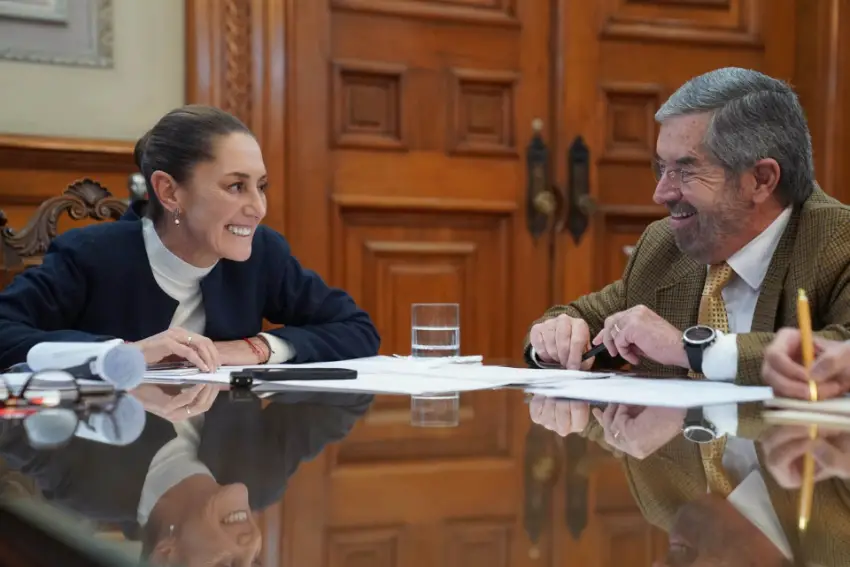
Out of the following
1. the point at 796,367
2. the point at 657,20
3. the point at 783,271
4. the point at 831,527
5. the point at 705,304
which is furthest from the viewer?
the point at 657,20

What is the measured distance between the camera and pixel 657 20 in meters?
3.42

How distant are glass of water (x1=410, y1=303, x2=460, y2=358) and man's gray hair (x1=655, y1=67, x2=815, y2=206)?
0.57 meters

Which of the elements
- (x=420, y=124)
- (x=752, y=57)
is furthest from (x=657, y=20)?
(x=420, y=124)

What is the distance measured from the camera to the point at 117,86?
2.70 meters

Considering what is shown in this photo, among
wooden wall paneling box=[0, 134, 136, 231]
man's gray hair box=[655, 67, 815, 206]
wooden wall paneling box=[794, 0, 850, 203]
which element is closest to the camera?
man's gray hair box=[655, 67, 815, 206]

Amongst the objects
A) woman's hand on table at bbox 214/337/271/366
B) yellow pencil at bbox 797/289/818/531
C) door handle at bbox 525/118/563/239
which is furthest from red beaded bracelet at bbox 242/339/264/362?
door handle at bbox 525/118/563/239

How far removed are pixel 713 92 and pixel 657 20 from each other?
1721 millimetres

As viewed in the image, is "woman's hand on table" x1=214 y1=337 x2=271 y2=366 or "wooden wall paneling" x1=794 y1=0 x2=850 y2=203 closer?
"woman's hand on table" x1=214 y1=337 x2=271 y2=366

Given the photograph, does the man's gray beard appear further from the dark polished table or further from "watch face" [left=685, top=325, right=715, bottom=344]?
the dark polished table

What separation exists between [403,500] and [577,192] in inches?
111

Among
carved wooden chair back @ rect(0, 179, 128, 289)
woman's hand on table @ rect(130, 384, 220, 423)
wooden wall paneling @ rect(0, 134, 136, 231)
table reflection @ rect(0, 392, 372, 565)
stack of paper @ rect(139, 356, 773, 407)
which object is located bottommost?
stack of paper @ rect(139, 356, 773, 407)

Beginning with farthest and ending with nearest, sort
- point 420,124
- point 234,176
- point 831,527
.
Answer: point 420,124 → point 234,176 → point 831,527

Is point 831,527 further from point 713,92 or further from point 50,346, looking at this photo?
point 713,92

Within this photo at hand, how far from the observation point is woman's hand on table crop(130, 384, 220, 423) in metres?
0.97
